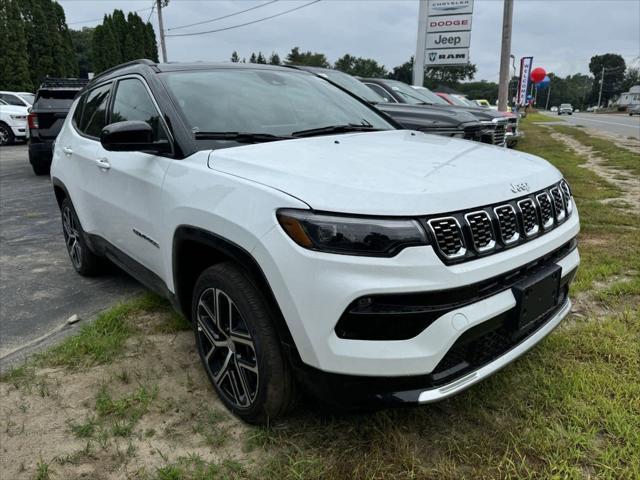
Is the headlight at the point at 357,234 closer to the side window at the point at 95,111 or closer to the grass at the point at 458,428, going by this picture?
the grass at the point at 458,428

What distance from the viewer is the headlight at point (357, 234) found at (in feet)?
5.63

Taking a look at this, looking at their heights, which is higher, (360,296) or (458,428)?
(360,296)

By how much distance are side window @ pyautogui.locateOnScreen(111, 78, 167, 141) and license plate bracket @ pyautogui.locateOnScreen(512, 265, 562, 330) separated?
1866 mm

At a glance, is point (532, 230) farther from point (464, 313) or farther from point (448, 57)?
point (448, 57)

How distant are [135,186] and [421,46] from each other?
48.2 feet

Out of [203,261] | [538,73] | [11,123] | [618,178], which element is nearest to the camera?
[203,261]

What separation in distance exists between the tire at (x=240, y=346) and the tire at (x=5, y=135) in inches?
628

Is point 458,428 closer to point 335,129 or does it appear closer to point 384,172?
point 384,172

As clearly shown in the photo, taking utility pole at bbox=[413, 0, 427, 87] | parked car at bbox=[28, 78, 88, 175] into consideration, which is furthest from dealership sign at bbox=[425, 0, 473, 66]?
parked car at bbox=[28, 78, 88, 175]

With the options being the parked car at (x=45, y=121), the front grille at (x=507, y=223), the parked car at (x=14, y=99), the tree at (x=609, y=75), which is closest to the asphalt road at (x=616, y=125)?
the parked car at (x=45, y=121)

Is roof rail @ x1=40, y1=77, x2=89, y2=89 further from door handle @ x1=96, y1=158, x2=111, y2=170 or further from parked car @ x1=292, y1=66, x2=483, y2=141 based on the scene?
door handle @ x1=96, y1=158, x2=111, y2=170

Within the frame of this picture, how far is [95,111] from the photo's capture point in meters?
3.76

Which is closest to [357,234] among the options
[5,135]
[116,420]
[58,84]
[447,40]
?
[116,420]

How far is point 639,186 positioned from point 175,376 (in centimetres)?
757
